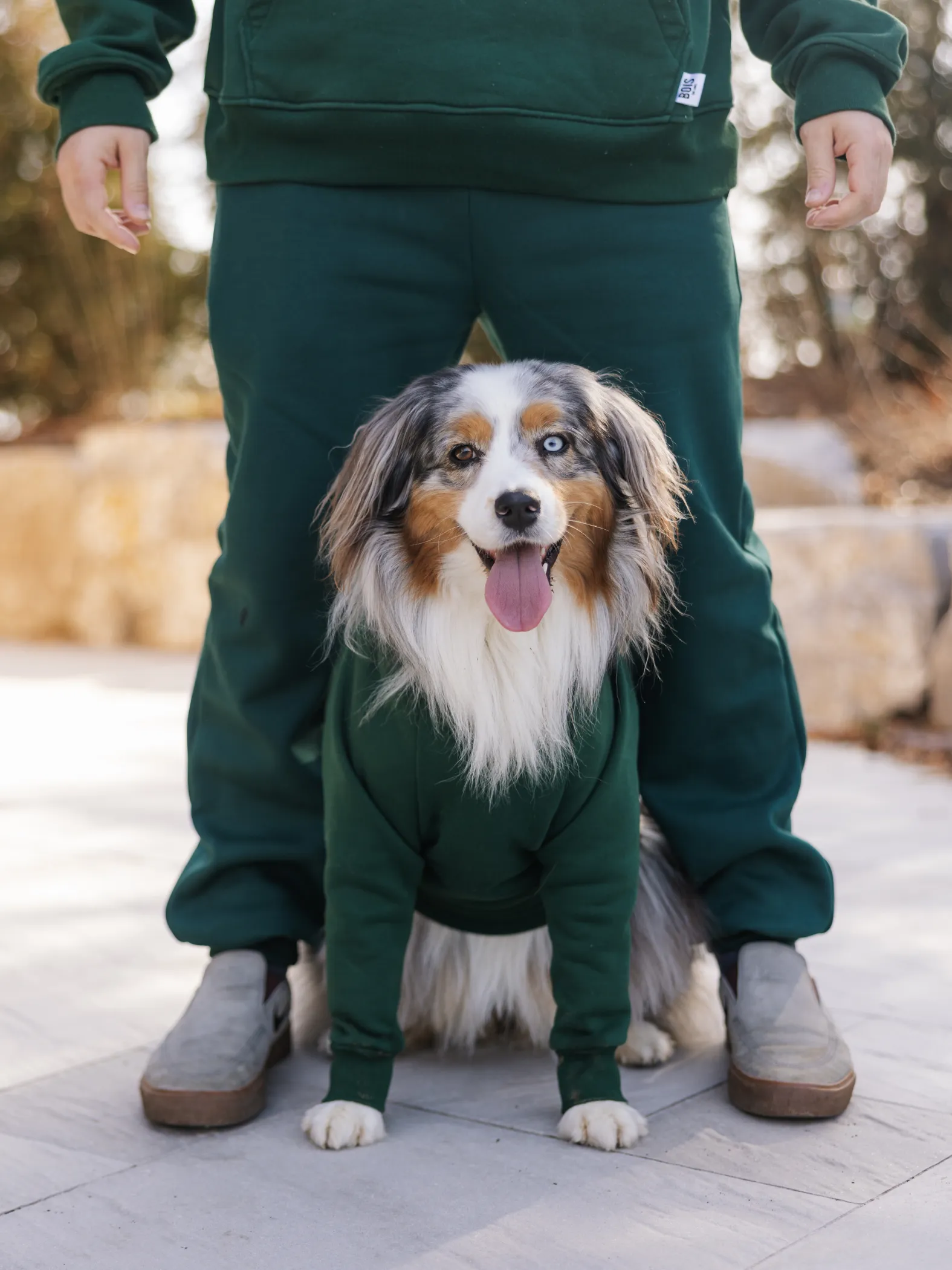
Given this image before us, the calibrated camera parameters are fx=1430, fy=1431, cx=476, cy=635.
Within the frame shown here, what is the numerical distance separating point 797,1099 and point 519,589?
2.62 ft

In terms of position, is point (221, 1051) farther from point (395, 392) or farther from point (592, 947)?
point (395, 392)

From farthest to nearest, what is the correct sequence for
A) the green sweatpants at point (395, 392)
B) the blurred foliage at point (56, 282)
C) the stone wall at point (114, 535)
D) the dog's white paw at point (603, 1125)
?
the blurred foliage at point (56, 282) < the stone wall at point (114, 535) < the green sweatpants at point (395, 392) < the dog's white paw at point (603, 1125)

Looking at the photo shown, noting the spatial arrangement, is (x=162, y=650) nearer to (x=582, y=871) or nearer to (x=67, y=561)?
(x=67, y=561)

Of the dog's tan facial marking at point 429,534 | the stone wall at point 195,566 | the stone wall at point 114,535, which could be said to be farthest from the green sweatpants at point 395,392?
the stone wall at point 114,535

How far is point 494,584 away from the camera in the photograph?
197cm

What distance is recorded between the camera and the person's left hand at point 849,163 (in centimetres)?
207

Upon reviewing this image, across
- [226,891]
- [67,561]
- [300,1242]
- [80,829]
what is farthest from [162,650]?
[300,1242]

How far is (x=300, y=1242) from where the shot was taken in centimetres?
164

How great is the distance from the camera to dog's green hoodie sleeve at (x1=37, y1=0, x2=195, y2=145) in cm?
212

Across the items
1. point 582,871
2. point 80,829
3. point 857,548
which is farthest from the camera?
point 857,548

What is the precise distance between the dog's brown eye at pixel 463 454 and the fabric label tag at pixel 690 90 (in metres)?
0.58

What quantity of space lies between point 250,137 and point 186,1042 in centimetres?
132

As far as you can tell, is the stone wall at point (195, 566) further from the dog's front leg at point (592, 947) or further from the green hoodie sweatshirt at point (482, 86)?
the dog's front leg at point (592, 947)

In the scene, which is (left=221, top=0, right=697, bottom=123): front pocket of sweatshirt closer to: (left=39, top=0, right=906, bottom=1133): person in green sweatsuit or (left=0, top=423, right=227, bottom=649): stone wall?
(left=39, top=0, right=906, bottom=1133): person in green sweatsuit
